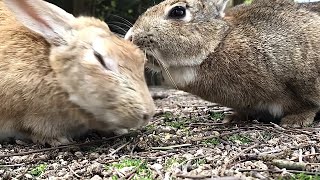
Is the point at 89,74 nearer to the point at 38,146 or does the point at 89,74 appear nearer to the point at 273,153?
the point at 38,146

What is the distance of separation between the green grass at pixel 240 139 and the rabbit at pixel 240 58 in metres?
0.54

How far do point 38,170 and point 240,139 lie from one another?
5.23 feet

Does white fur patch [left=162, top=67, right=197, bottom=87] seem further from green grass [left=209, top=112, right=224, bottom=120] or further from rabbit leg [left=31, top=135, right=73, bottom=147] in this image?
rabbit leg [left=31, top=135, right=73, bottom=147]

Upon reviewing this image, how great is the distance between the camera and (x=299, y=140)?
3.89 m

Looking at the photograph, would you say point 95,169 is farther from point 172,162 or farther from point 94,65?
point 94,65

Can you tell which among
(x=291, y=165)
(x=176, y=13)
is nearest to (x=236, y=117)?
(x=176, y=13)

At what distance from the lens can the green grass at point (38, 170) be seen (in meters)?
3.31


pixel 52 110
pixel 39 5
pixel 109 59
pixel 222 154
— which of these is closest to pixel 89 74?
pixel 109 59

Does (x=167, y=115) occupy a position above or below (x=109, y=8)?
below

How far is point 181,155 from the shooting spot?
11.6 feet

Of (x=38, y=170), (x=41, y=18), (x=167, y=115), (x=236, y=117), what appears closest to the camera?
(x=38, y=170)

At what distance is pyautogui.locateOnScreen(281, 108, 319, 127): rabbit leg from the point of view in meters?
4.61

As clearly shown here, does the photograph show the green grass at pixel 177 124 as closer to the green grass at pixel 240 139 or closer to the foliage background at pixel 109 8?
the green grass at pixel 240 139

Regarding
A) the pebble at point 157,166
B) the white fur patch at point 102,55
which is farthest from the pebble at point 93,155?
the white fur patch at point 102,55
